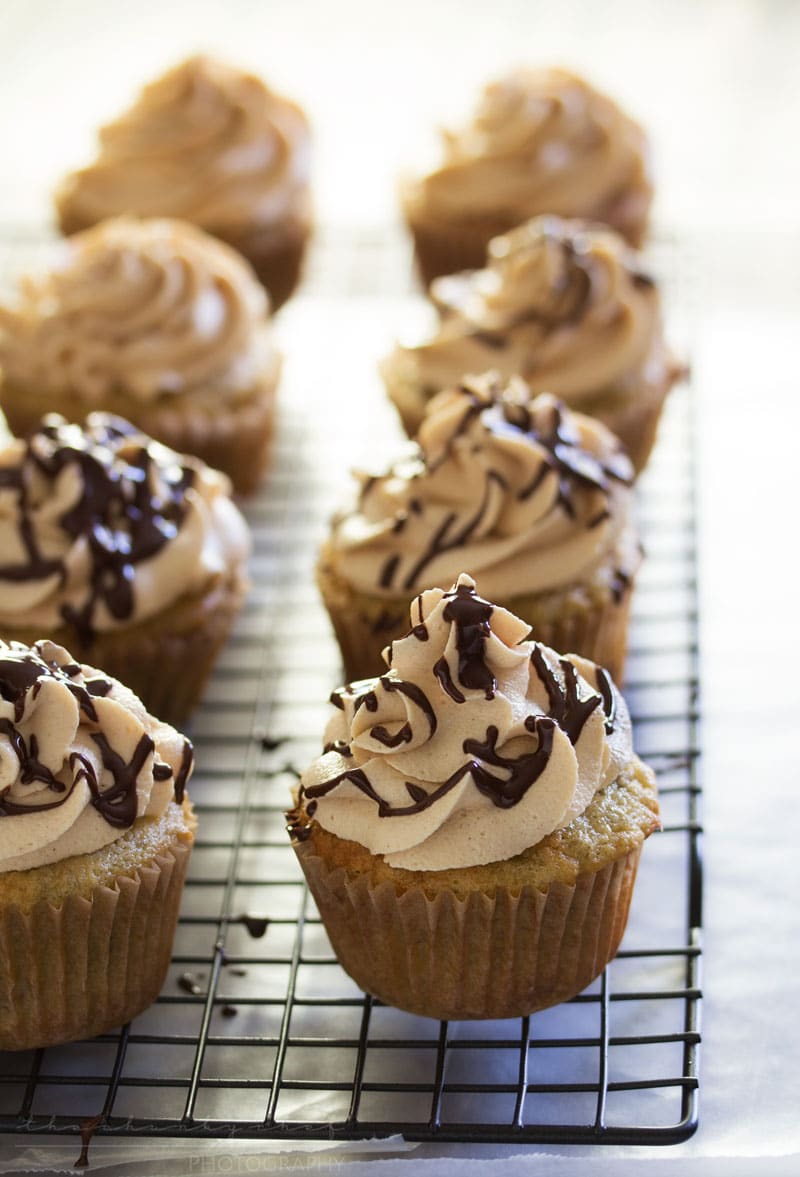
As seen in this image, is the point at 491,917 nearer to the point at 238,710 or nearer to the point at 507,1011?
the point at 507,1011

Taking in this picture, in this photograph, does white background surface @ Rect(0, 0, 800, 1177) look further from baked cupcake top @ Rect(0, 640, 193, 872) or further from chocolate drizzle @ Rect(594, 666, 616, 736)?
chocolate drizzle @ Rect(594, 666, 616, 736)

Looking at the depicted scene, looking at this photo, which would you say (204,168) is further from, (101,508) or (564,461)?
(564,461)

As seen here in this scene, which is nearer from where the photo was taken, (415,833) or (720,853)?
(415,833)

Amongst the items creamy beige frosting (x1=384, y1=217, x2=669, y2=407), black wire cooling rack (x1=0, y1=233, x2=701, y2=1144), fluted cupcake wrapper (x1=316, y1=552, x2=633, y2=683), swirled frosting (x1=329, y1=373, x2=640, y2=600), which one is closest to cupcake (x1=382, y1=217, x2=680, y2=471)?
creamy beige frosting (x1=384, y1=217, x2=669, y2=407)

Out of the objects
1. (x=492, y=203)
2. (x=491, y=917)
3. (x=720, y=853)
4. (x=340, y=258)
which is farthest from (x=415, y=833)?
(x=340, y=258)

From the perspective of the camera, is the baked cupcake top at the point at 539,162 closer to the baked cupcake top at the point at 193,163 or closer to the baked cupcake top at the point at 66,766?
the baked cupcake top at the point at 193,163

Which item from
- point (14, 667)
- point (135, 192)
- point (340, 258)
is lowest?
point (340, 258)
